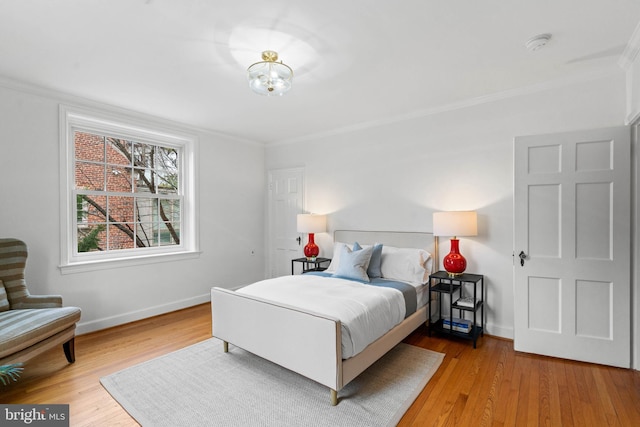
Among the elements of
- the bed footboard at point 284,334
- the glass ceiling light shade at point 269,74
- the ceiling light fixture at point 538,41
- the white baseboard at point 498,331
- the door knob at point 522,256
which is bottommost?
the white baseboard at point 498,331

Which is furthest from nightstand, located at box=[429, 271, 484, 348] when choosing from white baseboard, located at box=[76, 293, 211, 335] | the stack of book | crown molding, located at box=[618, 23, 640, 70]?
white baseboard, located at box=[76, 293, 211, 335]

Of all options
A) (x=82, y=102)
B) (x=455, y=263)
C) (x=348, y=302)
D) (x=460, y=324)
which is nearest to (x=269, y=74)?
(x=348, y=302)

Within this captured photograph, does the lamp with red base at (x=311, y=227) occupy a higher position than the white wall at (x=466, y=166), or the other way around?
the white wall at (x=466, y=166)

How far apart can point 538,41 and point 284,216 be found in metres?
3.89

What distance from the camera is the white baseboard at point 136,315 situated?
339 centimetres

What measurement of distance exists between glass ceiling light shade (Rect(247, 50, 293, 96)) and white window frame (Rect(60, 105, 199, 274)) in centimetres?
221

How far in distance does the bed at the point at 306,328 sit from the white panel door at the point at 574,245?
988 mm

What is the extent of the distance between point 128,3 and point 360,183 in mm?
3103

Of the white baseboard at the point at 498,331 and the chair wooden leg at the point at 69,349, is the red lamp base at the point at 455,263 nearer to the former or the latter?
the white baseboard at the point at 498,331

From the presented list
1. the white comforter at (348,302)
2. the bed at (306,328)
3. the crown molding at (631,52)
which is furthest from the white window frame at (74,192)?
the crown molding at (631,52)

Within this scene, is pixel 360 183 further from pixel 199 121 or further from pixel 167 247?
pixel 167 247

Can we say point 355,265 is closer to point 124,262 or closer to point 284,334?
point 284,334

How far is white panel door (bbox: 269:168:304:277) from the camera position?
16.5 feet

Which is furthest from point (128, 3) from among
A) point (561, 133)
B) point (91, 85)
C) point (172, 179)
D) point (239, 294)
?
point (561, 133)
